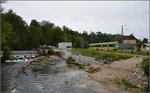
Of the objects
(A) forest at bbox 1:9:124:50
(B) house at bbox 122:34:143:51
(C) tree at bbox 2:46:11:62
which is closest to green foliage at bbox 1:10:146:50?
(A) forest at bbox 1:9:124:50

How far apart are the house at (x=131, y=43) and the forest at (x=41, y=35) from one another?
464 inches

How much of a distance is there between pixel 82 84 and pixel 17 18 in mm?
54072

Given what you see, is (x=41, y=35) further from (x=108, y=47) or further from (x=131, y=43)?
(x=131, y=43)

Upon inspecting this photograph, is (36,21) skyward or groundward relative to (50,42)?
skyward

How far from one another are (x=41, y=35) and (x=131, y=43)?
110 feet

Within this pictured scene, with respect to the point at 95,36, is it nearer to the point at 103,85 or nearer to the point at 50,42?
the point at 50,42

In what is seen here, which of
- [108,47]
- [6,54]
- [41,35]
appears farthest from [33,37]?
[6,54]

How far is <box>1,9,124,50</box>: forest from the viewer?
8194cm

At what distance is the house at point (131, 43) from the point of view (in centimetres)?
10144

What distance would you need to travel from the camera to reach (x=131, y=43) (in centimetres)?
10500

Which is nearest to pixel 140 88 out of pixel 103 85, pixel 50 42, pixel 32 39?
pixel 103 85

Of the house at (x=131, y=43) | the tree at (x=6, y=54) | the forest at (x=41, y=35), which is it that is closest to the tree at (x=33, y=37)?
the forest at (x=41, y=35)

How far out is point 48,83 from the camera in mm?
31578

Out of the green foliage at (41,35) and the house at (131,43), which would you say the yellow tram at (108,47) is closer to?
the house at (131,43)
